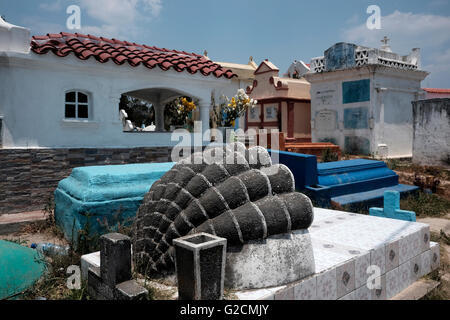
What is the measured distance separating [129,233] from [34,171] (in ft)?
12.9

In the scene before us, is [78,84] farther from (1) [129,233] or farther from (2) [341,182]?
(2) [341,182]

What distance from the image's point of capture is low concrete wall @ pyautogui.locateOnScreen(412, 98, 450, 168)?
11477mm

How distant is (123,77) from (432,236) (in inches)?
272

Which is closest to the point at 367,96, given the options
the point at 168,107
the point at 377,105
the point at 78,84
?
the point at 377,105

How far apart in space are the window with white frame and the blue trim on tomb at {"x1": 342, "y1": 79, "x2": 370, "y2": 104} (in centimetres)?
1077

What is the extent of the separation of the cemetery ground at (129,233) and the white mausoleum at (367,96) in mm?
3074

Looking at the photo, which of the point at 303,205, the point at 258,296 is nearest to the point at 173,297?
the point at 258,296

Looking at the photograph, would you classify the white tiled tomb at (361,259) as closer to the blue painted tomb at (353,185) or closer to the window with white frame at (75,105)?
the blue painted tomb at (353,185)

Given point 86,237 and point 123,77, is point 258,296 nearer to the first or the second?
point 86,237

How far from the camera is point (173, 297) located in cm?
250

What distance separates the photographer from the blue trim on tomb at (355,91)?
13828mm

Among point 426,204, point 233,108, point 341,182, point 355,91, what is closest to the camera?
point 341,182

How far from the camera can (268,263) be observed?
2.67m

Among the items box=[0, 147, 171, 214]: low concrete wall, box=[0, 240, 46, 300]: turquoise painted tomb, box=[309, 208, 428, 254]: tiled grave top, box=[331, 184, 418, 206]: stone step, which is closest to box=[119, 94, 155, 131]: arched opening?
box=[0, 147, 171, 214]: low concrete wall
